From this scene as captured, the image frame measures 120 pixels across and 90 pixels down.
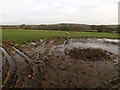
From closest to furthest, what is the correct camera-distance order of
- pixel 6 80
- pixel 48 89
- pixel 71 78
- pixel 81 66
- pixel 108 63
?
pixel 48 89 < pixel 6 80 < pixel 71 78 < pixel 81 66 < pixel 108 63

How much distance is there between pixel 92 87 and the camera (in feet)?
44.0

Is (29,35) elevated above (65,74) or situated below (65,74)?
above

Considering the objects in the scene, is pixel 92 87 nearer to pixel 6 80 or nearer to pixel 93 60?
pixel 6 80

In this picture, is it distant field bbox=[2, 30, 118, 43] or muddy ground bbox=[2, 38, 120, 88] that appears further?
distant field bbox=[2, 30, 118, 43]

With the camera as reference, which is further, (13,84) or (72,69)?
(72,69)

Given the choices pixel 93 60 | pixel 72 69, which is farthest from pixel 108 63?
pixel 72 69

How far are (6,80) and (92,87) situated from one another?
5.36m

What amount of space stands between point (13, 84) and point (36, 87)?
144cm

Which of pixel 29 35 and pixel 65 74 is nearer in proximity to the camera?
pixel 65 74

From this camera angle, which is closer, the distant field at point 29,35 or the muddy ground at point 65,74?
the muddy ground at point 65,74

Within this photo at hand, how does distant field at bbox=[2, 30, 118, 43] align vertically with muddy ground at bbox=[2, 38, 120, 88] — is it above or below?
above

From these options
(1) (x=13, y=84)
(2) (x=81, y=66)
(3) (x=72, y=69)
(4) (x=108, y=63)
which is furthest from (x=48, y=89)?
(4) (x=108, y=63)

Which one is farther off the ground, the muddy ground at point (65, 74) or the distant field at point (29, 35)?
the distant field at point (29, 35)

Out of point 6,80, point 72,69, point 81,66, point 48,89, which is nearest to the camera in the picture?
point 48,89
